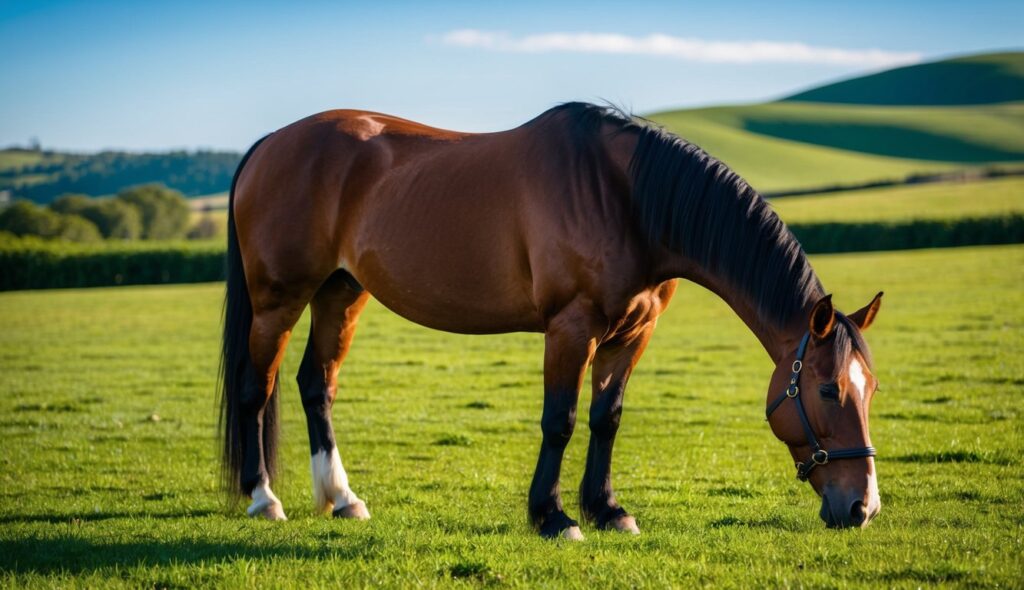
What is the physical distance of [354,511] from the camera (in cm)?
650

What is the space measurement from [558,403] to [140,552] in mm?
2540

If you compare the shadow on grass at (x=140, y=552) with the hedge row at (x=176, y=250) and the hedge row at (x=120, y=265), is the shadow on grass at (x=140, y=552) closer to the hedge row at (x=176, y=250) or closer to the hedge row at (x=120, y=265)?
the hedge row at (x=176, y=250)

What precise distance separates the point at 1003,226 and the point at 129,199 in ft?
202

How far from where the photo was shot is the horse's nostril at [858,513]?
465 cm

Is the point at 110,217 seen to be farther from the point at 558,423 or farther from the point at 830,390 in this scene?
the point at 830,390

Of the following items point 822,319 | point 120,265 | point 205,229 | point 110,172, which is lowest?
point 110,172

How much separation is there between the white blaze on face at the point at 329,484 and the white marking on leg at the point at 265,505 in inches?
11.2

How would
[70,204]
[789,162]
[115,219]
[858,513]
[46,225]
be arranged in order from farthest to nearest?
1. [789,162]
2. [70,204]
3. [115,219]
4. [46,225]
5. [858,513]

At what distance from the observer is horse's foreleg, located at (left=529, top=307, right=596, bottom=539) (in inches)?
214

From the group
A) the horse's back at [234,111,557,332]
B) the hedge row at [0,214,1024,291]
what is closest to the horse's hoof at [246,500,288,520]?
the horse's back at [234,111,557,332]

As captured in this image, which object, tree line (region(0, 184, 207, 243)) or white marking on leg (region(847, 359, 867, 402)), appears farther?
tree line (region(0, 184, 207, 243))

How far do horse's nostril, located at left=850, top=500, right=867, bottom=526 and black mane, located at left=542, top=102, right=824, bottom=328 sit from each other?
1.02 metres

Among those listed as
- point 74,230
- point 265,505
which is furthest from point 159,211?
point 265,505

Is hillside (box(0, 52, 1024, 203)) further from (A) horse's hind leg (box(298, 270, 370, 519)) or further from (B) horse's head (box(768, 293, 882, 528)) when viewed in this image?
(B) horse's head (box(768, 293, 882, 528))
